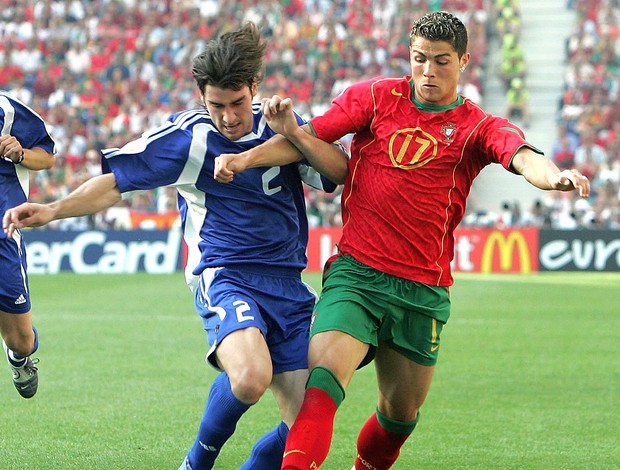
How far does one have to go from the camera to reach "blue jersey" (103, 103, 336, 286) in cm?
521

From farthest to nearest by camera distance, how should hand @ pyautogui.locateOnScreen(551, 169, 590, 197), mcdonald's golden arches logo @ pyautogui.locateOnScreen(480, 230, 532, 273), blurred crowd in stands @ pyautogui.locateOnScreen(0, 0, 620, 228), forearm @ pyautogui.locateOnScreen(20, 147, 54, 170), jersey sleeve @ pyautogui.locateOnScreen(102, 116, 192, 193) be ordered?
blurred crowd in stands @ pyautogui.locateOnScreen(0, 0, 620, 228) < mcdonald's golden arches logo @ pyautogui.locateOnScreen(480, 230, 532, 273) < forearm @ pyautogui.locateOnScreen(20, 147, 54, 170) < jersey sleeve @ pyautogui.locateOnScreen(102, 116, 192, 193) < hand @ pyautogui.locateOnScreen(551, 169, 590, 197)

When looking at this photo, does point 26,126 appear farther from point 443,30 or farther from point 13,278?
point 443,30

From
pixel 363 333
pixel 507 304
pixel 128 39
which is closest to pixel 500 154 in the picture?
pixel 363 333

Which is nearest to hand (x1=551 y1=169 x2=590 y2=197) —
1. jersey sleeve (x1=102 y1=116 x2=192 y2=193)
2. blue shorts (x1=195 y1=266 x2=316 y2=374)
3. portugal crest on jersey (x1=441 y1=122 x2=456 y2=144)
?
portugal crest on jersey (x1=441 y1=122 x2=456 y2=144)

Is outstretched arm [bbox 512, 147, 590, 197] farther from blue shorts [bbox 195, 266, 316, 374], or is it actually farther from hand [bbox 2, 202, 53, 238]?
hand [bbox 2, 202, 53, 238]

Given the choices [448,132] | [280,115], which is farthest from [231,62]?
[448,132]

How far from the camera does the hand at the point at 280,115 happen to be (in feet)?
16.3

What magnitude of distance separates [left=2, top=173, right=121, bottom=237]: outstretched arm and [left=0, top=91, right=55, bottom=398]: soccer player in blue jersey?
1524 millimetres

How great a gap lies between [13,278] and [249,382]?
8.76ft

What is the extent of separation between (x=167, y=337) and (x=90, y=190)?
7006mm

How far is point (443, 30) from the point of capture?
5.06 metres

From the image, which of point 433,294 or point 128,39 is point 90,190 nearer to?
point 433,294

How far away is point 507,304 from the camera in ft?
50.3

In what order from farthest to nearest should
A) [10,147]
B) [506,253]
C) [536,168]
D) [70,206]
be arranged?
[506,253] < [10,147] < [70,206] < [536,168]
